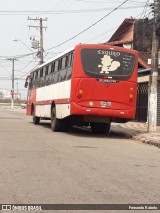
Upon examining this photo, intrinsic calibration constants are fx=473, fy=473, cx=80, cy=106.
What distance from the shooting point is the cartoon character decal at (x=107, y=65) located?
60.3 ft

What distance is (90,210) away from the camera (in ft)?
21.6

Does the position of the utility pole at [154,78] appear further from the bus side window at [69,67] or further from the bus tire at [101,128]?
the bus side window at [69,67]

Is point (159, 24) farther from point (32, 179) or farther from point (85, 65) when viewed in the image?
point (32, 179)

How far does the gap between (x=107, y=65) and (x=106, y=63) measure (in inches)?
3.4

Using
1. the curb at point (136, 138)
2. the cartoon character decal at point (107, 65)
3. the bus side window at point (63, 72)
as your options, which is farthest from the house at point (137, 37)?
the cartoon character decal at point (107, 65)

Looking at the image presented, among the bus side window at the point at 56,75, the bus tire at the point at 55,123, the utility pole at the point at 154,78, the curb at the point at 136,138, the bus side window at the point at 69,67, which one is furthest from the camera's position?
the bus side window at the point at 56,75

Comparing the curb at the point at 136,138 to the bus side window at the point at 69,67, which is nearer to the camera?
the curb at the point at 136,138

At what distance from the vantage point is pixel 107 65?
1842 centimetres

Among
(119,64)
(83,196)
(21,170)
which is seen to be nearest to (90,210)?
(83,196)

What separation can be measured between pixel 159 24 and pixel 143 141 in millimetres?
5156

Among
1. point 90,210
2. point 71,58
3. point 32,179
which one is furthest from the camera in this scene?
point 71,58

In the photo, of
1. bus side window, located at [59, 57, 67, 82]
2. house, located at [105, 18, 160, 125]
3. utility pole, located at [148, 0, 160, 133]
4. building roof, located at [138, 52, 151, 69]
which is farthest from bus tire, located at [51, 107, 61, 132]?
Answer: building roof, located at [138, 52, 151, 69]

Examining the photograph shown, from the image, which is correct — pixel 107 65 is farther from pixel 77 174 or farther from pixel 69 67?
pixel 77 174

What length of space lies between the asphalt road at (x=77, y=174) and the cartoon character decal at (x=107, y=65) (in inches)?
164
